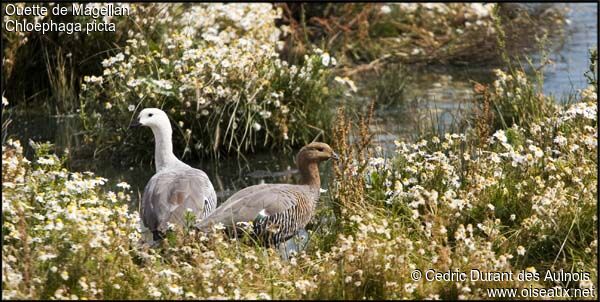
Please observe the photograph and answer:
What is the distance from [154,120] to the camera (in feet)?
31.0

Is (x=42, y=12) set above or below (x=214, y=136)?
above

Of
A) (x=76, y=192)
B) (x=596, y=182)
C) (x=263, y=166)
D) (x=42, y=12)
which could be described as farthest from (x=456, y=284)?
(x=42, y=12)

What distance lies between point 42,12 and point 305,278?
269 inches

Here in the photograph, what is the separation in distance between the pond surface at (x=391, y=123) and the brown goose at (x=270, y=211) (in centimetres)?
188

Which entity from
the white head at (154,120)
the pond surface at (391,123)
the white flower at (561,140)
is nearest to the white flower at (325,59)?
the pond surface at (391,123)

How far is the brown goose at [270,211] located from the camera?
736cm

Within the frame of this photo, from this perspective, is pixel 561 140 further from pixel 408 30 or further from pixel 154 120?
pixel 408 30

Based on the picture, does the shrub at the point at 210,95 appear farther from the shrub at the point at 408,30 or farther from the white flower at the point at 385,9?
the white flower at the point at 385,9

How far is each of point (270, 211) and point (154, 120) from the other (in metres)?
2.17

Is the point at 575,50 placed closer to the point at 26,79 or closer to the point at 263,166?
the point at 263,166

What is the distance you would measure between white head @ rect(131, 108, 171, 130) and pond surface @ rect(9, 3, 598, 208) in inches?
31.9

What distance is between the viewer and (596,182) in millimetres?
6926

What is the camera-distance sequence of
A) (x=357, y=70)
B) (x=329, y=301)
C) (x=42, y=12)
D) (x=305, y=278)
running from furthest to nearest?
(x=357, y=70) < (x=42, y=12) < (x=305, y=278) < (x=329, y=301)

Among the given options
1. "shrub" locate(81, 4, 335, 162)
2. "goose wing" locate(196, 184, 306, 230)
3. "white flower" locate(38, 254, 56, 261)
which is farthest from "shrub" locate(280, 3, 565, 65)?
"white flower" locate(38, 254, 56, 261)
